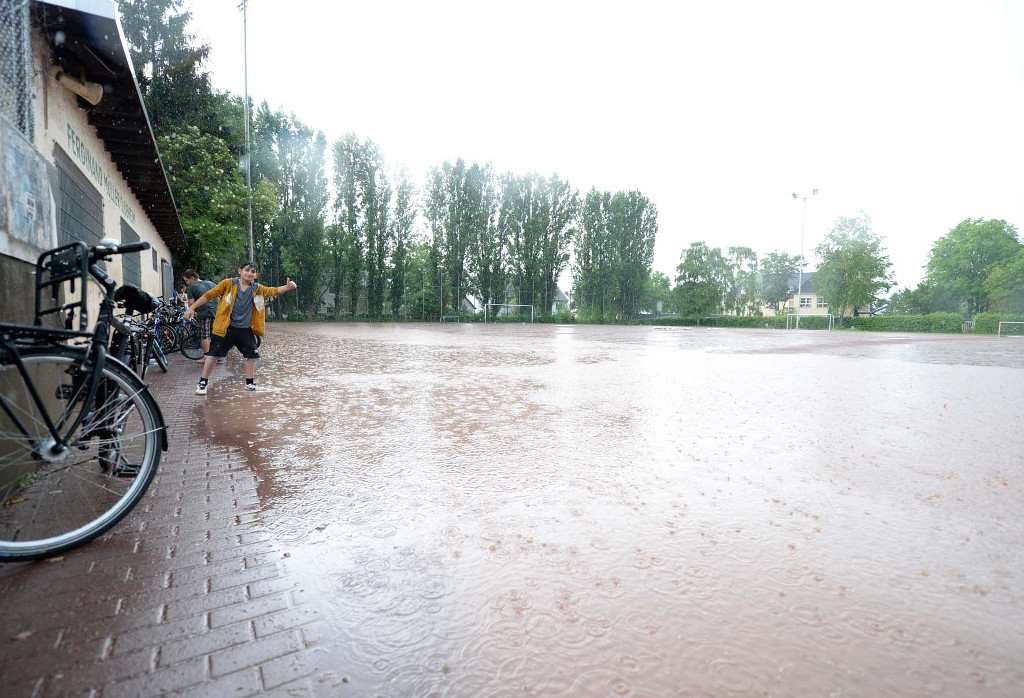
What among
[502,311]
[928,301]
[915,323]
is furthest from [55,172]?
[928,301]

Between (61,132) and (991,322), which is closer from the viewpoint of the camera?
(61,132)

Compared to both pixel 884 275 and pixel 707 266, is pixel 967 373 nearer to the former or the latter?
pixel 884 275

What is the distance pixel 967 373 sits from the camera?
1097 centimetres

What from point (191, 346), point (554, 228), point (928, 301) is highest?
point (554, 228)

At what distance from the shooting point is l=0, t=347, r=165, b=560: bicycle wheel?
2621 mm

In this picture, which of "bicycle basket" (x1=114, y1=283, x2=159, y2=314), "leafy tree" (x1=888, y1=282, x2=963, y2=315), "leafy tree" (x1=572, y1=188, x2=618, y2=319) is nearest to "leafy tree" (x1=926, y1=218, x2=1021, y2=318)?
"leafy tree" (x1=888, y1=282, x2=963, y2=315)

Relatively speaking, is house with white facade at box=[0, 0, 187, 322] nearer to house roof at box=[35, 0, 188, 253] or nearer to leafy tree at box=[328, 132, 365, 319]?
house roof at box=[35, 0, 188, 253]

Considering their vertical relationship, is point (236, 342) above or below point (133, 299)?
below

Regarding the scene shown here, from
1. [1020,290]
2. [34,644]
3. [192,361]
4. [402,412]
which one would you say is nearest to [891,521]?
[34,644]

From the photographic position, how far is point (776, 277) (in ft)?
259

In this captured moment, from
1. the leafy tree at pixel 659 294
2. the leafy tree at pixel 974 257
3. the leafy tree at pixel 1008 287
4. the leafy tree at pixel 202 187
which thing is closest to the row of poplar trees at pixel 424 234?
the leafy tree at pixel 202 187

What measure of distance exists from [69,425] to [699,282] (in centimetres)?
6797

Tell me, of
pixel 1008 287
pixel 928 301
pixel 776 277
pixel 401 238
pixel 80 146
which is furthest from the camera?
pixel 776 277

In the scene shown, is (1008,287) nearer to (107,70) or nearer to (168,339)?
(168,339)
